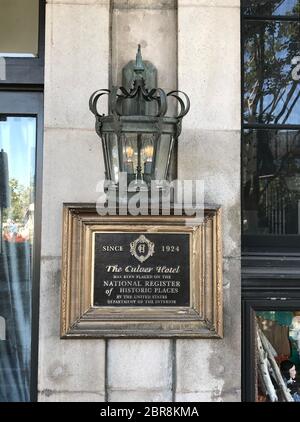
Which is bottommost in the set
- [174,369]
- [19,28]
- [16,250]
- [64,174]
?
[174,369]

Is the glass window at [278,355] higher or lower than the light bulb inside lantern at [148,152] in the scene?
lower

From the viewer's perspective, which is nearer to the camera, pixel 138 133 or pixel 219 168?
pixel 138 133

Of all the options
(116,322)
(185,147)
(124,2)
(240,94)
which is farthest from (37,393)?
(124,2)

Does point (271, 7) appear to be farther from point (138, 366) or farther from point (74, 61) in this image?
point (138, 366)

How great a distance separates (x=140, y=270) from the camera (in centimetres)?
432

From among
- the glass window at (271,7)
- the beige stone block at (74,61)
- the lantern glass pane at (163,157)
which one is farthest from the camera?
the glass window at (271,7)

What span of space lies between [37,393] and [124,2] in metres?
3.51

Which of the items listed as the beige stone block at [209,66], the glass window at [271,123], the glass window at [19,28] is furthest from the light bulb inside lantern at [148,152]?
the glass window at [19,28]

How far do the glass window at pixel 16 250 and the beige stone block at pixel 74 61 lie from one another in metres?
0.49

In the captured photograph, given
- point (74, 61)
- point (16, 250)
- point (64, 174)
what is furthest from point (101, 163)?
point (16, 250)

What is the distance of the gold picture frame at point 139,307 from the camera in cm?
425

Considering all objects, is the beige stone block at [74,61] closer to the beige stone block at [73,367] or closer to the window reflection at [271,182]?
the window reflection at [271,182]

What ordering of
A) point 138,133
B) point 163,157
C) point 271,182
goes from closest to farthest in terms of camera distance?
point 138,133
point 163,157
point 271,182

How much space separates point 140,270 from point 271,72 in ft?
7.77
